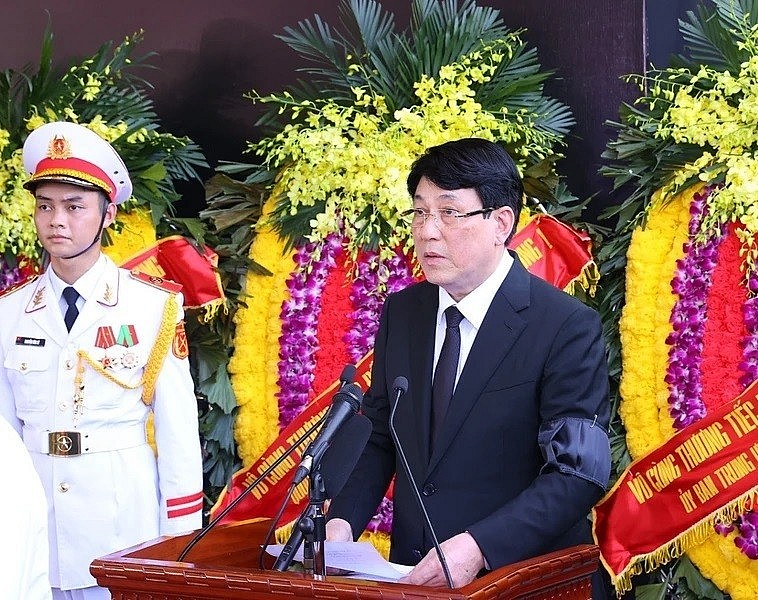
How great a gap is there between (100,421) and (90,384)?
0.10 meters

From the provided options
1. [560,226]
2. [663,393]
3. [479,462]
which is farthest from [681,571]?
[479,462]

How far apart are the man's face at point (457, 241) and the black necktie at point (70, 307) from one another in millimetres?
1227

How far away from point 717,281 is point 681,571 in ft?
2.80

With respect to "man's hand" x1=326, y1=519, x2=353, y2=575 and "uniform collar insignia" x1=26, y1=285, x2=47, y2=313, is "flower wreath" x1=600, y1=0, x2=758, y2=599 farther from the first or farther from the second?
"uniform collar insignia" x1=26, y1=285, x2=47, y2=313

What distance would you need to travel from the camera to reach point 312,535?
1.77 m

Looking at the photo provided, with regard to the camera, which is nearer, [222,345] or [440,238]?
[440,238]

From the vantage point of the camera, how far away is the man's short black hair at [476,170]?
232 cm

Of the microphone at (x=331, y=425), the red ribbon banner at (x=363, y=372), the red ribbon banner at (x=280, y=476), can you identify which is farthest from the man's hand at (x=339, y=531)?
the red ribbon banner at (x=280, y=476)

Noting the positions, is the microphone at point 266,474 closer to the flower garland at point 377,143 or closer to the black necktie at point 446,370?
the black necktie at point 446,370

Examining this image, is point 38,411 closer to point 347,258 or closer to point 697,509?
point 347,258

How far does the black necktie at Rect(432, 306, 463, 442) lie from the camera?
7.47ft

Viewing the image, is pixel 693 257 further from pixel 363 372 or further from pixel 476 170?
pixel 476 170

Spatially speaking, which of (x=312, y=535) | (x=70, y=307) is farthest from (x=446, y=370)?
(x=70, y=307)

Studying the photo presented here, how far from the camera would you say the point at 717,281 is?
10.7 ft
